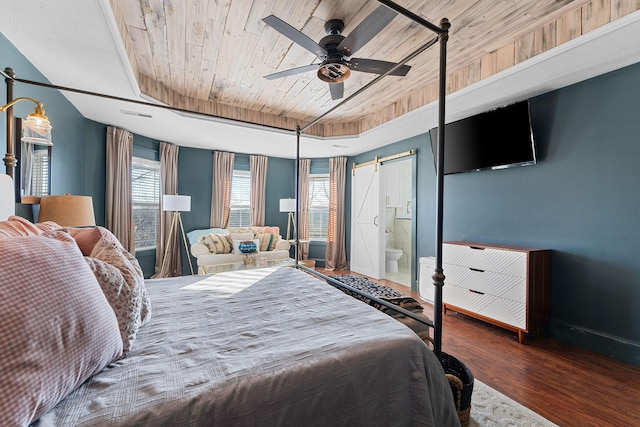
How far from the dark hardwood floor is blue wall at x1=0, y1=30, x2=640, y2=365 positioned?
0.27m

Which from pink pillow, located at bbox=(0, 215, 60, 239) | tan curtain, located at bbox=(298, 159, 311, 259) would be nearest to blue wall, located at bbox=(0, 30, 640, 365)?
pink pillow, located at bbox=(0, 215, 60, 239)

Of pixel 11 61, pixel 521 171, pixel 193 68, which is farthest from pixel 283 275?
pixel 521 171

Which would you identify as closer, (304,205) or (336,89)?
(336,89)

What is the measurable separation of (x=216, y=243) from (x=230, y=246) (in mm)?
229

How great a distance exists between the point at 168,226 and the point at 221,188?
1.18 metres

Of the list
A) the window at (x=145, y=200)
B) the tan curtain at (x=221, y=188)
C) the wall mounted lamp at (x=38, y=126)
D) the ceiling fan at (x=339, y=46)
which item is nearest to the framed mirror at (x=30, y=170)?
the wall mounted lamp at (x=38, y=126)

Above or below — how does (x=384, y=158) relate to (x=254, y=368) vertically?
above

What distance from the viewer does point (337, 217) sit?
5.75 m

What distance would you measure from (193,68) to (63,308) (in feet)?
9.21

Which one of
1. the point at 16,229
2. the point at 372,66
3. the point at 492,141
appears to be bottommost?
the point at 16,229

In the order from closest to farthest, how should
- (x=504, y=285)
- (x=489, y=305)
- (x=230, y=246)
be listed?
(x=504, y=285)
(x=489, y=305)
(x=230, y=246)

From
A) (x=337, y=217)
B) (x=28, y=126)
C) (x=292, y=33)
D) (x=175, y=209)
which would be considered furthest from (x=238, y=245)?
(x=292, y=33)

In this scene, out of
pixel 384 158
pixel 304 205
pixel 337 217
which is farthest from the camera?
pixel 304 205

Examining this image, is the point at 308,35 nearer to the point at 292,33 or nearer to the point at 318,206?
the point at 292,33
